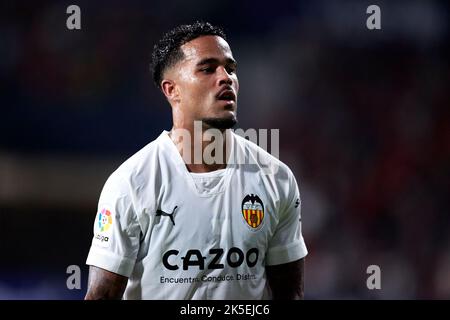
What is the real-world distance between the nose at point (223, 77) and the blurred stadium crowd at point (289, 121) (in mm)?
1544

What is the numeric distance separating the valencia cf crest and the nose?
511 mm

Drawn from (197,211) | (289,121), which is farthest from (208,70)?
(289,121)

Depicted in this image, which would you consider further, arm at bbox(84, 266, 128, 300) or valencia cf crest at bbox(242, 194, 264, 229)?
valencia cf crest at bbox(242, 194, 264, 229)

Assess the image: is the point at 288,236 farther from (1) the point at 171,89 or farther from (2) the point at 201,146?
(1) the point at 171,89

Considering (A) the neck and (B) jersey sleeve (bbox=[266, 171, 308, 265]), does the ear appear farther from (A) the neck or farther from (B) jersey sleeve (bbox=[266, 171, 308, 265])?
(B) jersey sleeve (bbox=[266, 171, 308, 265])

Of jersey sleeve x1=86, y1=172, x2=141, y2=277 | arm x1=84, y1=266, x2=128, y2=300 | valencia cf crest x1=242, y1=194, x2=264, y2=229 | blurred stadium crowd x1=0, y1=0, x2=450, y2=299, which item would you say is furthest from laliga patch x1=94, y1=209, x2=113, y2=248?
blurred stadium crowd x1=0, y1=0, x2=450, y2=299

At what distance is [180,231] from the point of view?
2.60m

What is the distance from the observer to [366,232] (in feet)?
15.1

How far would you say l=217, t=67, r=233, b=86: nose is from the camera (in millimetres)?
2748

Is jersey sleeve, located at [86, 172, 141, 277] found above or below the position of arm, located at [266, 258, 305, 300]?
above

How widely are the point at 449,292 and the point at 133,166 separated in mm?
2974

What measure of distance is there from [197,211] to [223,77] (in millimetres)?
605

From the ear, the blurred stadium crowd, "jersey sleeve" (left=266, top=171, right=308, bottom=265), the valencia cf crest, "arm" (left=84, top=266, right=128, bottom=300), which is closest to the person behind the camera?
"arm" (left=84, top=266, right=128, bottom=300)
